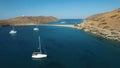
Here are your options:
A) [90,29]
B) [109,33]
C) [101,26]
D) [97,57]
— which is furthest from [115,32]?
[97,57]

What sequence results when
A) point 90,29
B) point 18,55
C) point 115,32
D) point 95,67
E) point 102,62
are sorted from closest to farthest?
point 95,67 < point 102,62 < point 18,55 < point 115,32 < point 90,29

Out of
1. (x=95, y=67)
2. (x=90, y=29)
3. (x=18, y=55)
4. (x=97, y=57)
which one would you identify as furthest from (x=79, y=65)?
(x=90, y=29)

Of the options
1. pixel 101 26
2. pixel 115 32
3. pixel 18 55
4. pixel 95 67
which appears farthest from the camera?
pixel 101 26

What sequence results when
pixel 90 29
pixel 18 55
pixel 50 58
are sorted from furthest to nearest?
1. pixel 90 29
2. pixel 18 55
3. pixel 50 58

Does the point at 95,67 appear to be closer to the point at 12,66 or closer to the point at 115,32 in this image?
the point at 12,66

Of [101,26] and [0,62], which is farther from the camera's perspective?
[101,26]

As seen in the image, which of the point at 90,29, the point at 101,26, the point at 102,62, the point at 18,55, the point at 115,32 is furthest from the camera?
the point at 90,29

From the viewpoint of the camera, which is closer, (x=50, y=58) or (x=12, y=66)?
(x=12, y=66)

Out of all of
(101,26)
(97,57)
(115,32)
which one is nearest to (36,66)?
(97,57)

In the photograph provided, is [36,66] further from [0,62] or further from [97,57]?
[97,57]
